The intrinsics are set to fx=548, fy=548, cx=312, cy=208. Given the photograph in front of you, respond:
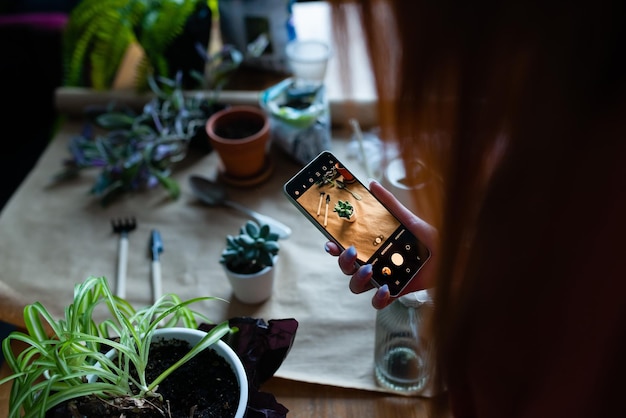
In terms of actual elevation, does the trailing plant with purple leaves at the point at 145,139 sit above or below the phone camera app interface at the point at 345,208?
below

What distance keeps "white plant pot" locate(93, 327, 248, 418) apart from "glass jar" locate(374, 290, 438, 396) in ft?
0.65

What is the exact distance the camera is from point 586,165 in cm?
29

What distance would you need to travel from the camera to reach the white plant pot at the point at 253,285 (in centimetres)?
72

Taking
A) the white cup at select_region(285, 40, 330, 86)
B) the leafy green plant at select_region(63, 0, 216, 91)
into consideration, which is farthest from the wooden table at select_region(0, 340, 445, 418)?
the leafy green plant at select_region(63, 0, 216, 91)

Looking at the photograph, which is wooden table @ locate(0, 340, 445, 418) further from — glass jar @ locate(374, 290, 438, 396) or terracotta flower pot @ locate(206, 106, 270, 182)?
terracotta flower pot @ locate(206, 106, 270, 182)

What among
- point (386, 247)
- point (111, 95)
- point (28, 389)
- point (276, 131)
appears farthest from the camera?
point (111, 95)

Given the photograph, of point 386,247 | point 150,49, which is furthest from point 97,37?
point 386,247

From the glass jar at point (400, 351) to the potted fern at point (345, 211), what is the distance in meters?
0.11

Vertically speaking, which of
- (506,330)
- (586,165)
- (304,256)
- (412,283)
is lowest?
(304,256)

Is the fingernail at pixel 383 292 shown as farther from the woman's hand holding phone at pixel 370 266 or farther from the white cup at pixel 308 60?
the white cup at pixel 308 60

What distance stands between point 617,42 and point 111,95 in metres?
1.01

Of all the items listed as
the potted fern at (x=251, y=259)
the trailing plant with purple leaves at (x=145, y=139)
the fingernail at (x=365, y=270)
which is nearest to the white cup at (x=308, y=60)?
the trailing plant with purple leaves at (x=145, y=139)

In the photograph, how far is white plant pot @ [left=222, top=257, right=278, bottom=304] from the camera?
717mm

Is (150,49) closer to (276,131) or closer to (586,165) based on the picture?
(276,131)
